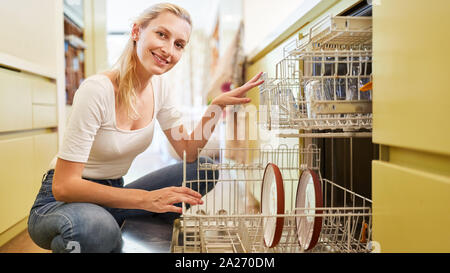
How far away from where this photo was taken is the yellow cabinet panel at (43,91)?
1.67 metres

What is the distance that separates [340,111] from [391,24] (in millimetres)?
184

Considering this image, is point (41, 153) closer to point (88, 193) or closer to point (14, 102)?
point (14, 102)

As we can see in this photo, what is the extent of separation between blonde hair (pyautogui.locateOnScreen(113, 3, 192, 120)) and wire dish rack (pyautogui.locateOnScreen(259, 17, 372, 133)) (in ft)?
1.17

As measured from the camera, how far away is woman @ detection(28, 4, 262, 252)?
871 millimetres

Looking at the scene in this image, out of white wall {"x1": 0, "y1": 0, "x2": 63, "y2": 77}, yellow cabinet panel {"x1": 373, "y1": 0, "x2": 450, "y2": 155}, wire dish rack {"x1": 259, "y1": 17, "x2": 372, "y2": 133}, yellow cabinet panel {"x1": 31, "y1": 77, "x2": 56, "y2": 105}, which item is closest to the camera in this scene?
yellow cabinet panel {"x1": 373, "y1": 0, "x2": 450, "y2": 155}

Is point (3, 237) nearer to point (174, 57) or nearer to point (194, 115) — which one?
point (194, 115)

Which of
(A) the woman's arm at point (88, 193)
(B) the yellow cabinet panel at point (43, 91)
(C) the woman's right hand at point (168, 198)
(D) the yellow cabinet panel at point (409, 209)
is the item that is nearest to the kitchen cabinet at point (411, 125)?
(D) the yellow cabinet panel at point (409, 209)

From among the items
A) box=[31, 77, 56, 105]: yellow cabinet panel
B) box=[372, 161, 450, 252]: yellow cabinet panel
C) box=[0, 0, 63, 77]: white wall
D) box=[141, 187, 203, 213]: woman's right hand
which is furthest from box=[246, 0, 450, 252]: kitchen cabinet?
box=[31, 77, 56, 105]: yellow cabinet panel

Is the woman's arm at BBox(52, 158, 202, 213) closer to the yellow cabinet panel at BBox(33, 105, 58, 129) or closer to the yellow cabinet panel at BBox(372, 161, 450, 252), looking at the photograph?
the yellow cabinet panel at BBox(372, 161, 450, 252)

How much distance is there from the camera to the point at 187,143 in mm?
1296

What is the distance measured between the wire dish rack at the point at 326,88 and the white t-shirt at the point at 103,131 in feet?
1.24

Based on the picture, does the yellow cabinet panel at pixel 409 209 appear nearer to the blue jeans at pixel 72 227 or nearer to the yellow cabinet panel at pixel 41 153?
the blue jeans at pixel 72 227

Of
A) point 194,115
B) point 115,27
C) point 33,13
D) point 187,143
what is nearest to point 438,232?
point 187,143
